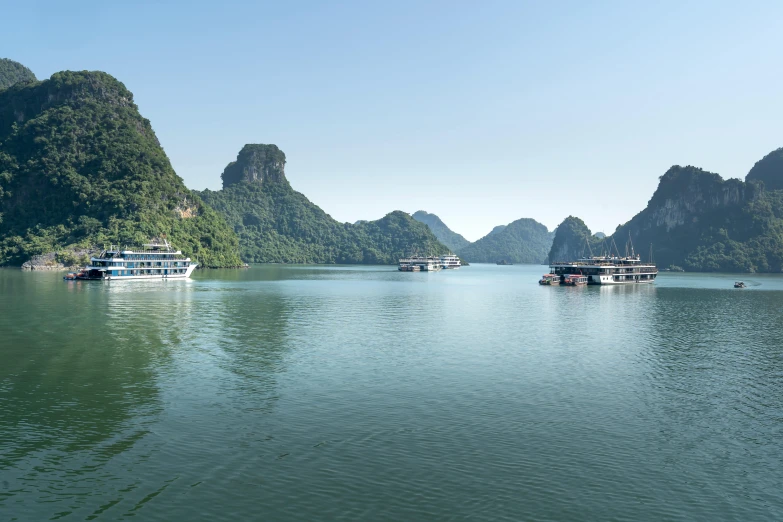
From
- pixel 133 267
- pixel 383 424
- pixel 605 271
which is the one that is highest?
pixel 133 267

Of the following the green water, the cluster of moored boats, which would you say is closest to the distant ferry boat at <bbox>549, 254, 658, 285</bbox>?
the cluster of moored boats

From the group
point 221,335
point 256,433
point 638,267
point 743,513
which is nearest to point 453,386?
point 256,433

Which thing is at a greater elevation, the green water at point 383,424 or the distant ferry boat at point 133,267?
the distant ferry boat at point 133,267

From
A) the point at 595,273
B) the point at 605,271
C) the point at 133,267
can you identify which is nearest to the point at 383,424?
the point at 133,267

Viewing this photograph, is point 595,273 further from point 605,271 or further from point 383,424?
point 383,424

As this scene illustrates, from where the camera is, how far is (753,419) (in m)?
33.4

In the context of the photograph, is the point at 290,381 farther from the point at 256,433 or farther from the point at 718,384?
the point at 718,384

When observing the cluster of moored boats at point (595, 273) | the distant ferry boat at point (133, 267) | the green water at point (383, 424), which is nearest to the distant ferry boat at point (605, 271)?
the cluster of moored boats at point (595, 273)

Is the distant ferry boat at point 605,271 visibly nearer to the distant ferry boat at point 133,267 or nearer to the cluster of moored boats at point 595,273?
the cluster of moored boats at point 595,273

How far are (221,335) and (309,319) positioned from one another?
17.6m

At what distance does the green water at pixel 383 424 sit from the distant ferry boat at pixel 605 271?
4414 inches

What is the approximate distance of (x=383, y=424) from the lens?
31.1 metres

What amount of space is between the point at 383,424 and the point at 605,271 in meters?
164

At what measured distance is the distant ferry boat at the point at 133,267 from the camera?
6083 inches
